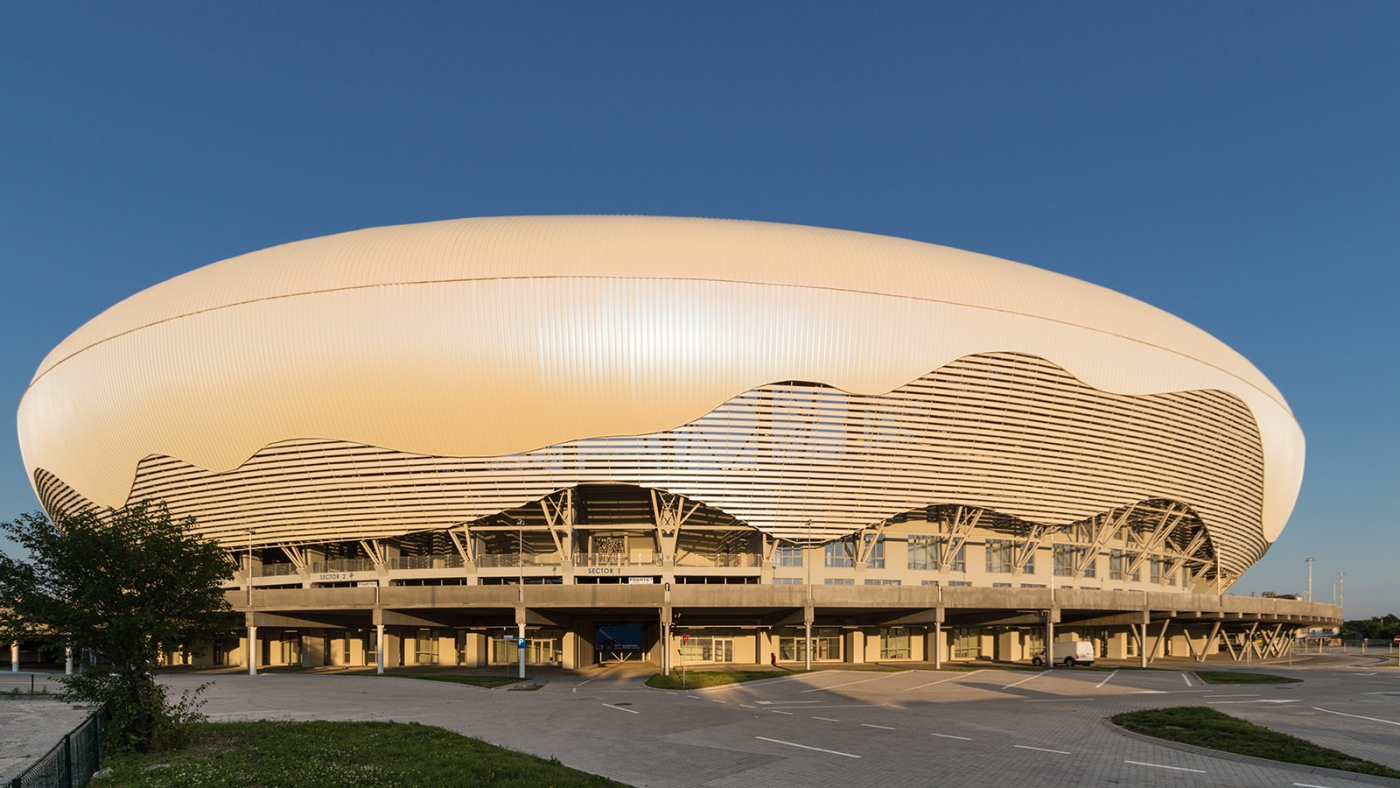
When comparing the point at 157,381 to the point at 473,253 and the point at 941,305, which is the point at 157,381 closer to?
the point at 473,253

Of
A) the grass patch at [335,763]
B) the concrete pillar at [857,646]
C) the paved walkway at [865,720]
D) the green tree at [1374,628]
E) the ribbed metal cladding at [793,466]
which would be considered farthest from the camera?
the green tree at [1374,628]

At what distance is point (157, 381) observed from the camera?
4128cm

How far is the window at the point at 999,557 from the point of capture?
48.7 m

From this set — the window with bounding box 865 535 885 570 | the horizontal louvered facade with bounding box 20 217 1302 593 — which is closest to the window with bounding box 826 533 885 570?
the window with bounding box 865 535 885 570

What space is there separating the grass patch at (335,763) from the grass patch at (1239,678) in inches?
1144

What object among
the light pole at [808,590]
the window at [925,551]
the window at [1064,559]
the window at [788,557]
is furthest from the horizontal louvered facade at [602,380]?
the window at [1064,559]

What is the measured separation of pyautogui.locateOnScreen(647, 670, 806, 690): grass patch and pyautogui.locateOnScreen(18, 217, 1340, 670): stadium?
301 cm

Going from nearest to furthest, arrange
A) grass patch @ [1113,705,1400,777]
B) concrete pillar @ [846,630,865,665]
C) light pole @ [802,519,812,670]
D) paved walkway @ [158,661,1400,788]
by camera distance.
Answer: paved walkway @ [158,661,1400,788], grass patch @ [1113,705,1400,777], light pole @ [802,519,812,670], concrete pillar @ [846,630,865,665]

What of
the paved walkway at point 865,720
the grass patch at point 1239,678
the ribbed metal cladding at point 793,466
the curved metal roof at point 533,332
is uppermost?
the curved metal roof at point 533,332

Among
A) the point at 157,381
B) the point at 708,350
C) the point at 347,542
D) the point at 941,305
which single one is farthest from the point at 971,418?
the point at 157,381

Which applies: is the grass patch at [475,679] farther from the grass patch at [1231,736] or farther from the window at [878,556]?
the grass patch at [1231,736]

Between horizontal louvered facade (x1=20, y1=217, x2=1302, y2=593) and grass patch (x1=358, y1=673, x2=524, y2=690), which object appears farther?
horizontal louvered facade (x1=20, y1=217, x2=1302, y2=593)

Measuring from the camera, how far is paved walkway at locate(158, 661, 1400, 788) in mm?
14055

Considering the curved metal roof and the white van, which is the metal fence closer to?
the curved metal roof
